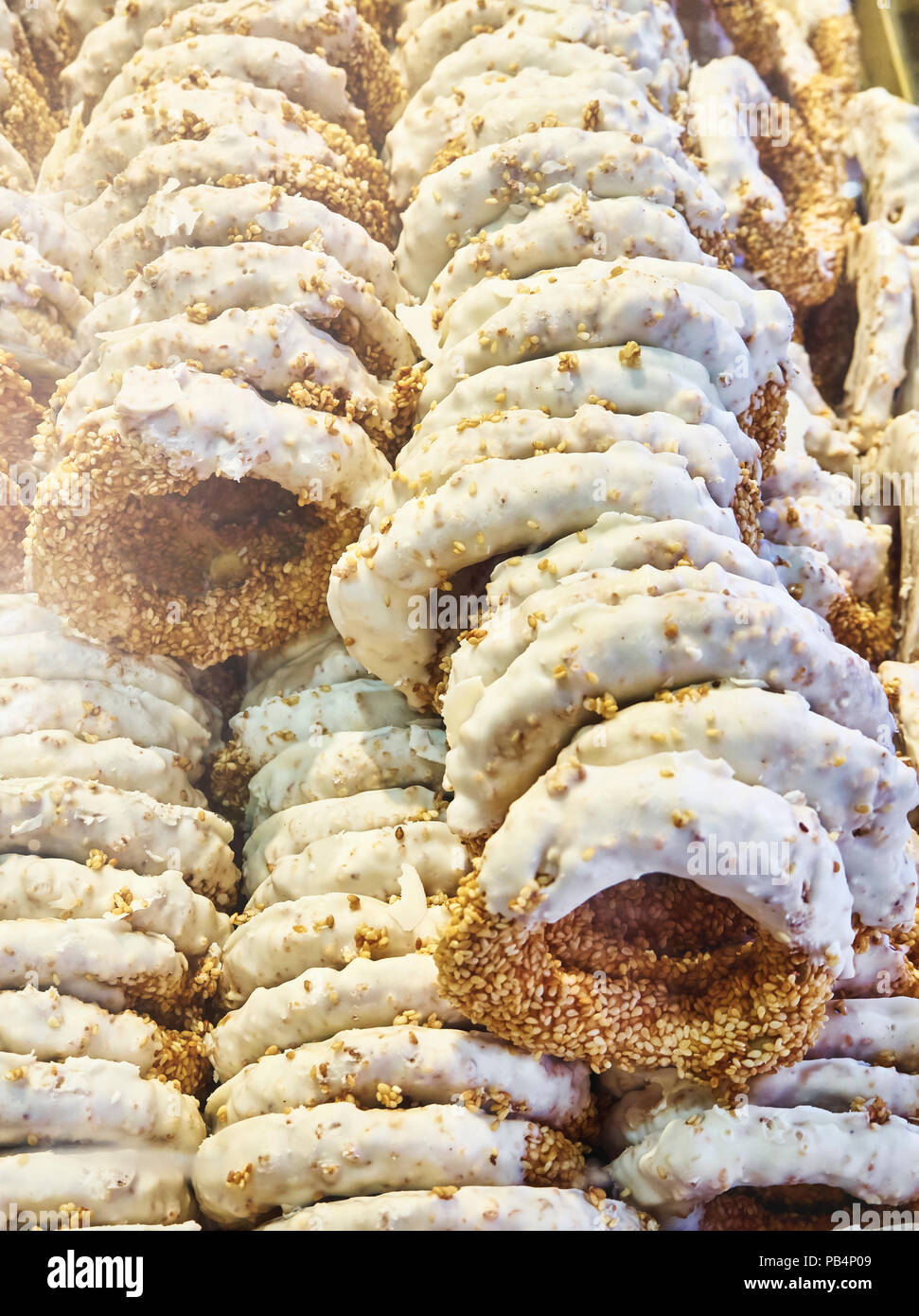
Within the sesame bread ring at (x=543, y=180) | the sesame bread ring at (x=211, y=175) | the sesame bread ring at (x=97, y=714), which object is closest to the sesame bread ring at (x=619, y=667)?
the sesame bread ring at (x=97, y=714)

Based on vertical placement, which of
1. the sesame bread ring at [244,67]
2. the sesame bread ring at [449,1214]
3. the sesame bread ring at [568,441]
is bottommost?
the sesame bread ring at [449,1214]

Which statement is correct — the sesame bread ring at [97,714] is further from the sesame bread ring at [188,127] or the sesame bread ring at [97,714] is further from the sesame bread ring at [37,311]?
the sesame bread ring at [188,127]

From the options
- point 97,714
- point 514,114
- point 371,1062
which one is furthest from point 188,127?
point 371,1062

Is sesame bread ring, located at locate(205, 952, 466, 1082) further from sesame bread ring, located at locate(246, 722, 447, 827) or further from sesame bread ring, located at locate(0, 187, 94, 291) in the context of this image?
sesame bread ring, located at locate(0, 187, 94, 291)

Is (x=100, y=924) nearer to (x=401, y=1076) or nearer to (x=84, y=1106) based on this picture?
(x=84, y=1106)

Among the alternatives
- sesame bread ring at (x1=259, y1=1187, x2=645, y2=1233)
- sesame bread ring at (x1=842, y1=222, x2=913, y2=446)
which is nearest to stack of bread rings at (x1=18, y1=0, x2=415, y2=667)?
sesame bread ring at (x1=259, y1=1187, x2=645, y2=1233)

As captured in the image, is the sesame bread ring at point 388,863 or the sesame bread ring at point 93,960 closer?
the sesame bread ring at point 93,960
